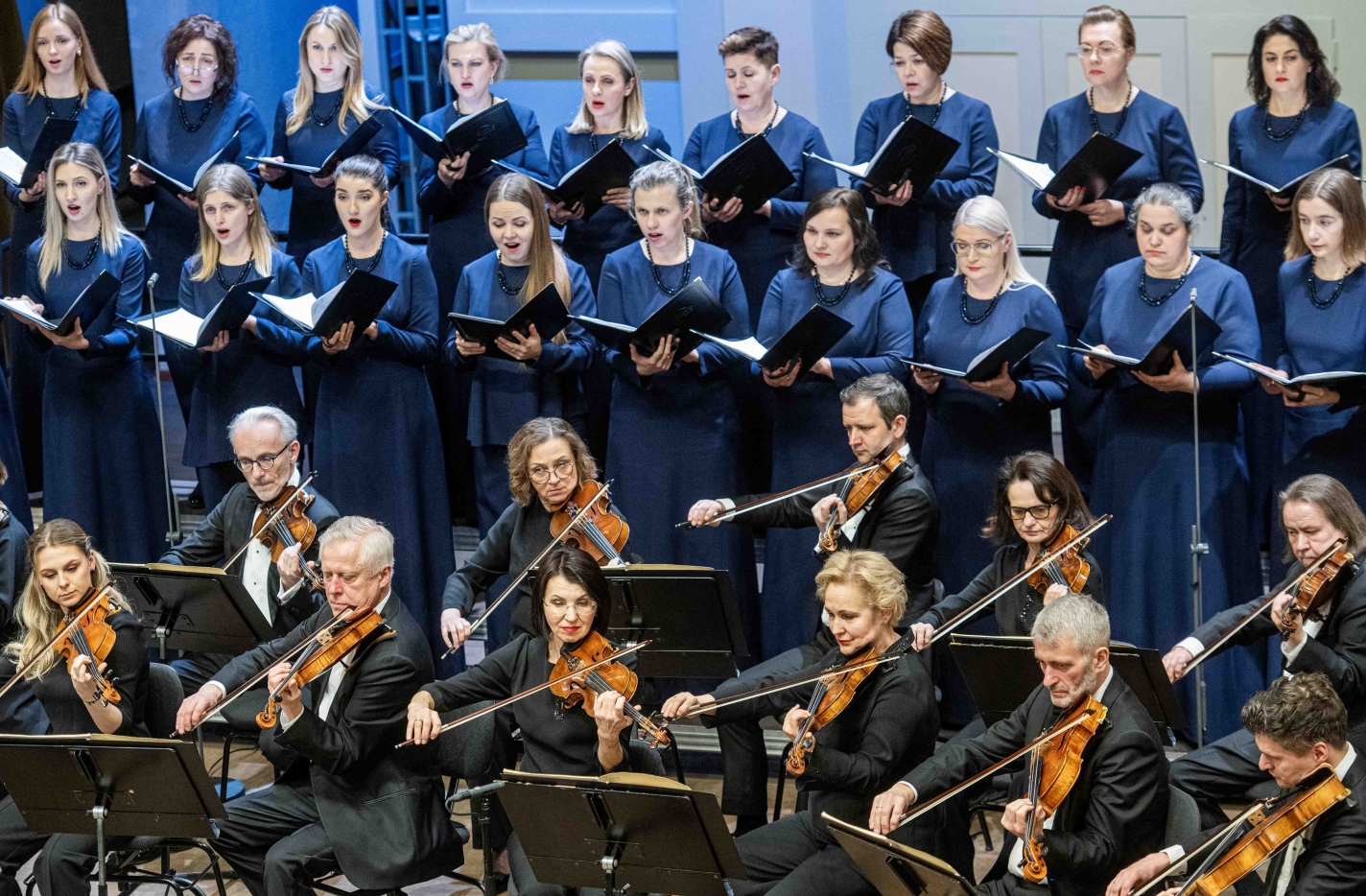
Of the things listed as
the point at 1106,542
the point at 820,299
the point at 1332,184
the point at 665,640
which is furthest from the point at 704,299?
the point at 1332,184

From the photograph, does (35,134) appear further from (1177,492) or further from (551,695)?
(1177,492)

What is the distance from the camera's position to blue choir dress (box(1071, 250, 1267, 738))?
4973mm

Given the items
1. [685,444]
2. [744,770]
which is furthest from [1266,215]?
[744,770]

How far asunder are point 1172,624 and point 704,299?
164 cm

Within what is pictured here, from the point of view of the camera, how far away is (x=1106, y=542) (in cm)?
513

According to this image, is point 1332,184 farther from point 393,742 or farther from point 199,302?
point 199,302

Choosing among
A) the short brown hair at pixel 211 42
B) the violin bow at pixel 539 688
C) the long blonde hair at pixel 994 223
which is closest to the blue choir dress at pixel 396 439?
the short brown hair at pixel 211 42

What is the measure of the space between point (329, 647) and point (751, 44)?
2590 millimetres

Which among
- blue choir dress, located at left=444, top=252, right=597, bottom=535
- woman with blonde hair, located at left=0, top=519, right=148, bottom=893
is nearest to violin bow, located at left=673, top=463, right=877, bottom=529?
blue choir dress, located at left=444, top=252, right=597, bottom=535

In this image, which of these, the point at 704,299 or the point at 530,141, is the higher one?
the point at 530,141

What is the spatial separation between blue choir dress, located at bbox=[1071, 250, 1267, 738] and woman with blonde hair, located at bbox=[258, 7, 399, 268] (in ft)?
8.56

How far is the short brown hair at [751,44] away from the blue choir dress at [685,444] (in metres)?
0.71

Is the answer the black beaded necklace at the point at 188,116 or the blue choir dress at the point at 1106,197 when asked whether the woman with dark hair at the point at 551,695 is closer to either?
the blue choir dress at the point at 1106,197

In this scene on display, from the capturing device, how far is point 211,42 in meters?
6.27
